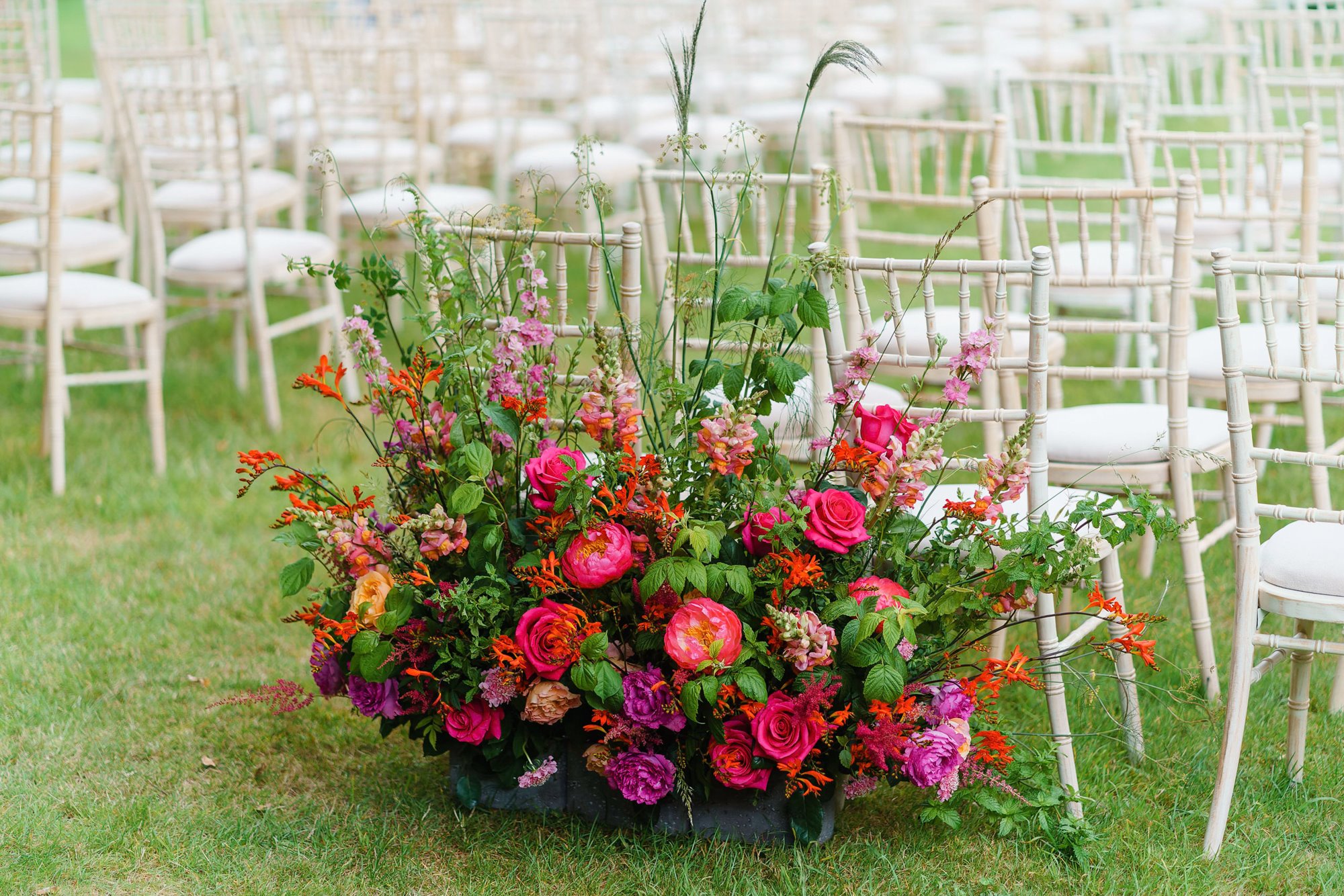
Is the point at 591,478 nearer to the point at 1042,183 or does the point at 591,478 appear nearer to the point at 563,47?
the point at 1042,183

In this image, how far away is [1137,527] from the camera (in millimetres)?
2020

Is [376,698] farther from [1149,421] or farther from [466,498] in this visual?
[1149,421]

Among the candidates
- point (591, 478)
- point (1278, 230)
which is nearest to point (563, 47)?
point (1278, 230)

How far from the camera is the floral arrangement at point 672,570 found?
6.57 feet

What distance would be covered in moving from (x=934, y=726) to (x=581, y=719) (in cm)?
55

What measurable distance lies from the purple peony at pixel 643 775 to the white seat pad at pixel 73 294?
2.55 metres

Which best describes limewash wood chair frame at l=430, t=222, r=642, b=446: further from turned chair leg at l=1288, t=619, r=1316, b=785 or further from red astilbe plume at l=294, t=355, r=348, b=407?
turned chair leg at l=1288, t=619, r=1316, b=785

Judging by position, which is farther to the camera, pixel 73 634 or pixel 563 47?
pixel 563 47

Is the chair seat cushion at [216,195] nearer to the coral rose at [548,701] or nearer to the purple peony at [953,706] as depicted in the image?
the coral rose at [548,701]

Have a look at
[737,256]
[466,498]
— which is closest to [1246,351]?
[737,256]

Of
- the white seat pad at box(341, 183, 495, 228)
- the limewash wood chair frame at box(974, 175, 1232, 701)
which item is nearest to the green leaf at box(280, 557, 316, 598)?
the limewash wood chair frame at box(974, 175, 1232, 701)

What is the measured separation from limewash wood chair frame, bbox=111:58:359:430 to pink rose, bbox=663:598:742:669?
2.33 meters

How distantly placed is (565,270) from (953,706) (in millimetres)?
905

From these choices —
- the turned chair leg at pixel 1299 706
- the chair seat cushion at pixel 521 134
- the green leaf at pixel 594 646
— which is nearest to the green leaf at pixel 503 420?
the green leaf at pixel 594 646
